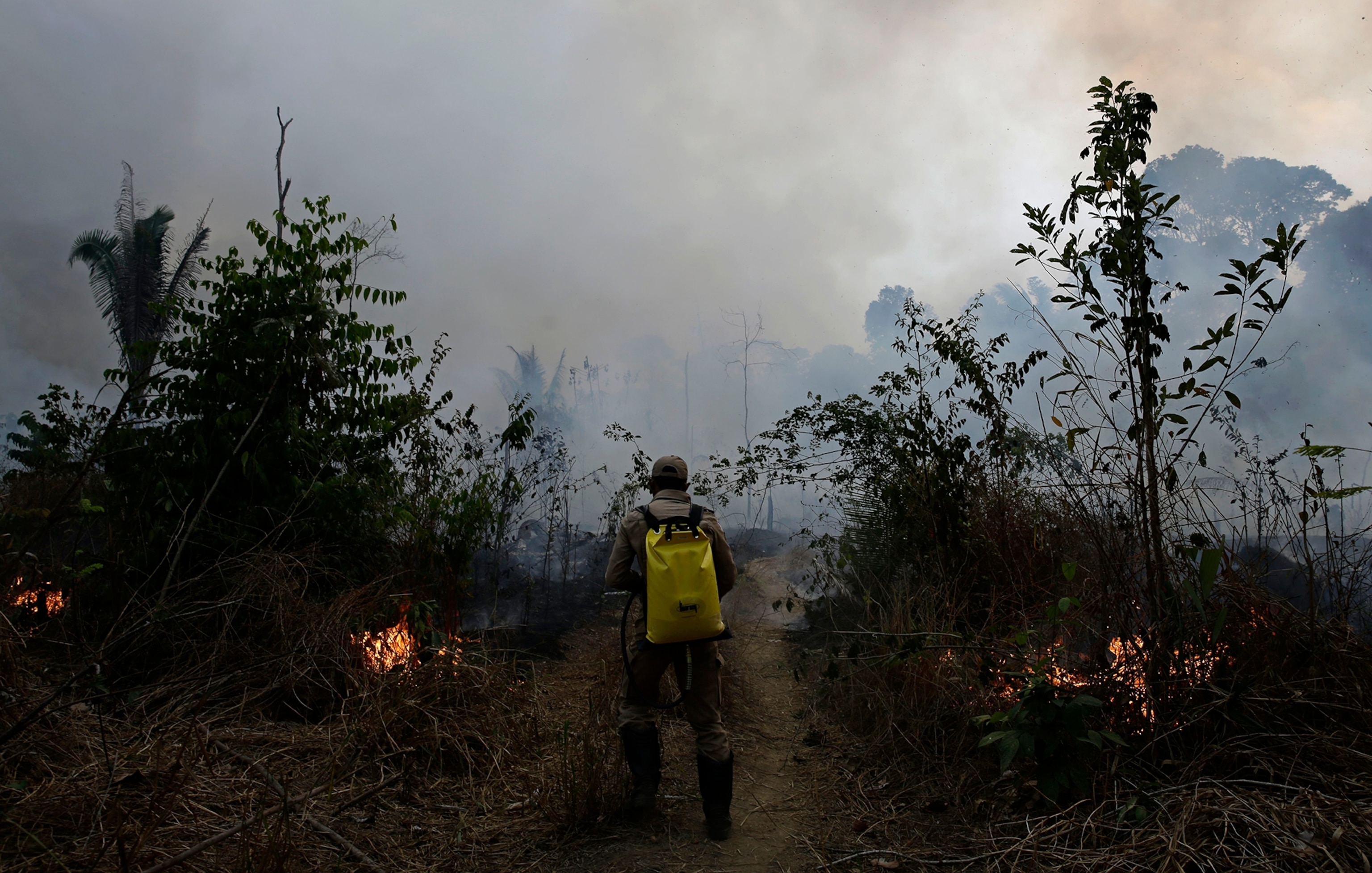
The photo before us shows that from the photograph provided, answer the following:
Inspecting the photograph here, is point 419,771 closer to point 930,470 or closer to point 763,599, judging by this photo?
point 930,470

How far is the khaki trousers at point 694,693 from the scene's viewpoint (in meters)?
3.15

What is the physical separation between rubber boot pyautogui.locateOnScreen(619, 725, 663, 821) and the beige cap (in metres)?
1.21

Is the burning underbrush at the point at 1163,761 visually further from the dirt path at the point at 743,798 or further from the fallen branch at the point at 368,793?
the fallen branch at the point at 368,793

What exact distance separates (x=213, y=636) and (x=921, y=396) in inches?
223

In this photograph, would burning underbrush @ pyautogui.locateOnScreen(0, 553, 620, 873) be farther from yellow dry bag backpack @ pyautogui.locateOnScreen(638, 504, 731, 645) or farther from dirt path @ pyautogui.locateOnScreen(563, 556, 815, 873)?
yellow dry bag backpack @ pyautogui.locateOnScreen(638, 504, 731, 645)

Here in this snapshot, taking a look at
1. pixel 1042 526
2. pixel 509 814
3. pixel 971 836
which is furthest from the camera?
pixel 1042 526

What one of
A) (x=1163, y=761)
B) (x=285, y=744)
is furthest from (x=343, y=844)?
(x=1163, y=761)

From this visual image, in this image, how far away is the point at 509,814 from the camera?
3.24 metres

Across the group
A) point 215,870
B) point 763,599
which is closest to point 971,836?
point 215,870

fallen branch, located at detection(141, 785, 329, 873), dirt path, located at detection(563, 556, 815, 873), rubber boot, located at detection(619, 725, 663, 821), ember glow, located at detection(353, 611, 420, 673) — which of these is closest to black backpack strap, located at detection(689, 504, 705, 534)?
rubber boot, located at detection(619, 725, 663, 821)

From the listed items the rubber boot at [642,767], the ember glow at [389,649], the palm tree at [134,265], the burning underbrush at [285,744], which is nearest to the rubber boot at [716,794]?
the rubber boot at [642,767]

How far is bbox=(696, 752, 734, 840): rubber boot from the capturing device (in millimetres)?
3115

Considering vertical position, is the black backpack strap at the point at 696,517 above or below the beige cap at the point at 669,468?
below

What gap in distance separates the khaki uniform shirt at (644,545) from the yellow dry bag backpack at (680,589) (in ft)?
0.53
